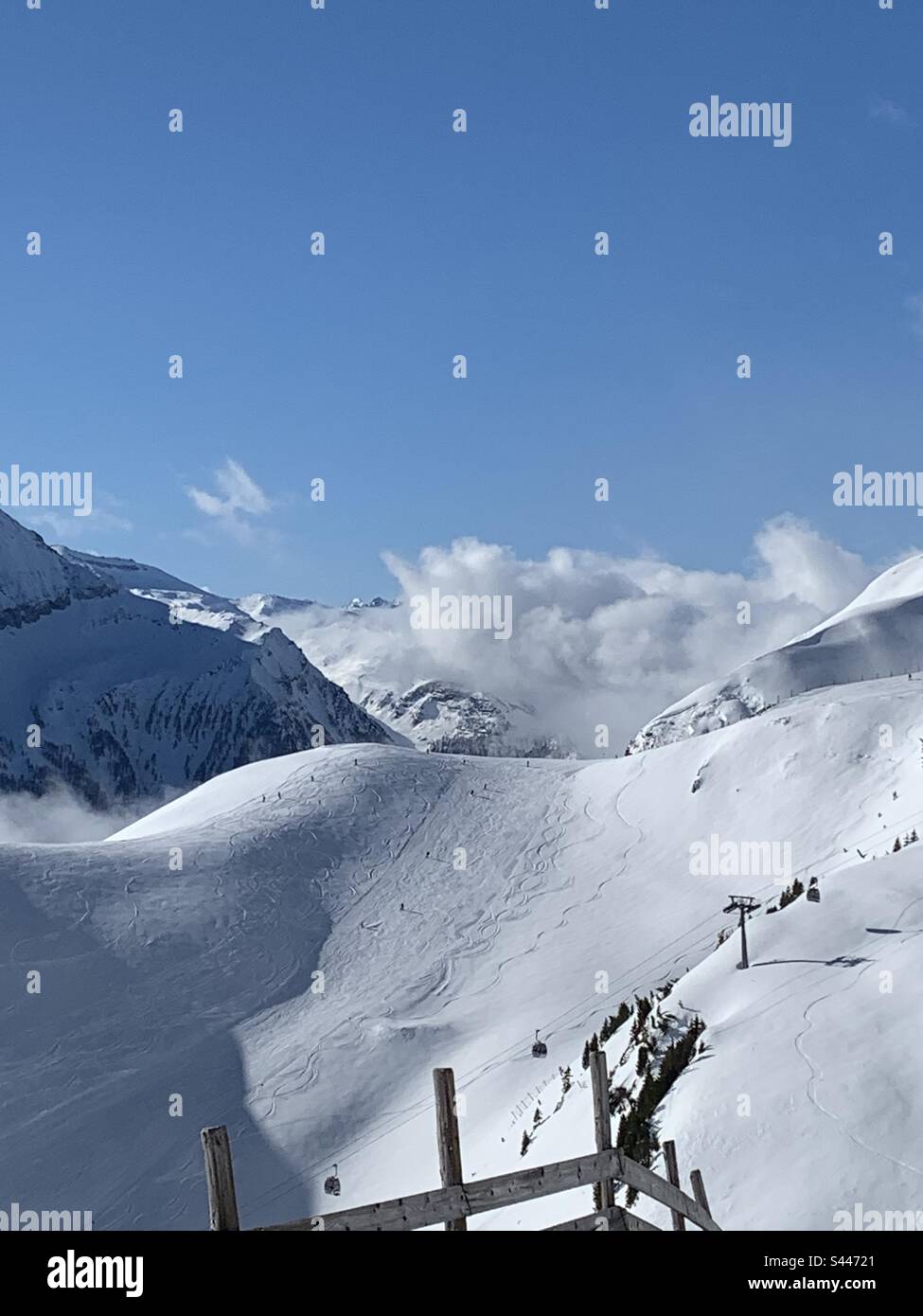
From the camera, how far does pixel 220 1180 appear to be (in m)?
5.98

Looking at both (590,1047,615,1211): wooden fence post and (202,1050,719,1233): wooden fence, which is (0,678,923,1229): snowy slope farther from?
(202,1050,719,1233): wooden fence

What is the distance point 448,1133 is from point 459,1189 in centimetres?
58

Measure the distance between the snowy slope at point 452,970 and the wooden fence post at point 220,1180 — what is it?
11145 millimetres

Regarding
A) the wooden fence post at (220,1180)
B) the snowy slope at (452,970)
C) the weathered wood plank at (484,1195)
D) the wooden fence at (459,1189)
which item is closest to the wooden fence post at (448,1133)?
the wooden fence at (459,1189)

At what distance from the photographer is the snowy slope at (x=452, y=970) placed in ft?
61.8

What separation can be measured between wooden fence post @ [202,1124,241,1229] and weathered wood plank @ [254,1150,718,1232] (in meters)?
0.23

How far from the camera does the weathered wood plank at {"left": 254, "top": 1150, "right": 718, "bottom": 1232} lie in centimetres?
652

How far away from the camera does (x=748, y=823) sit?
47156mm

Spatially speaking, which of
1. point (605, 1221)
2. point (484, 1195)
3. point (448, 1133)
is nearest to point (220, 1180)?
point (484, 1195)

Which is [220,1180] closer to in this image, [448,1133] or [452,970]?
[448,1133]

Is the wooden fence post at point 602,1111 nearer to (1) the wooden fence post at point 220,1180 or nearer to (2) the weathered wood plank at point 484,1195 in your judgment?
(2) the weathered wood plank at point 484,1195
